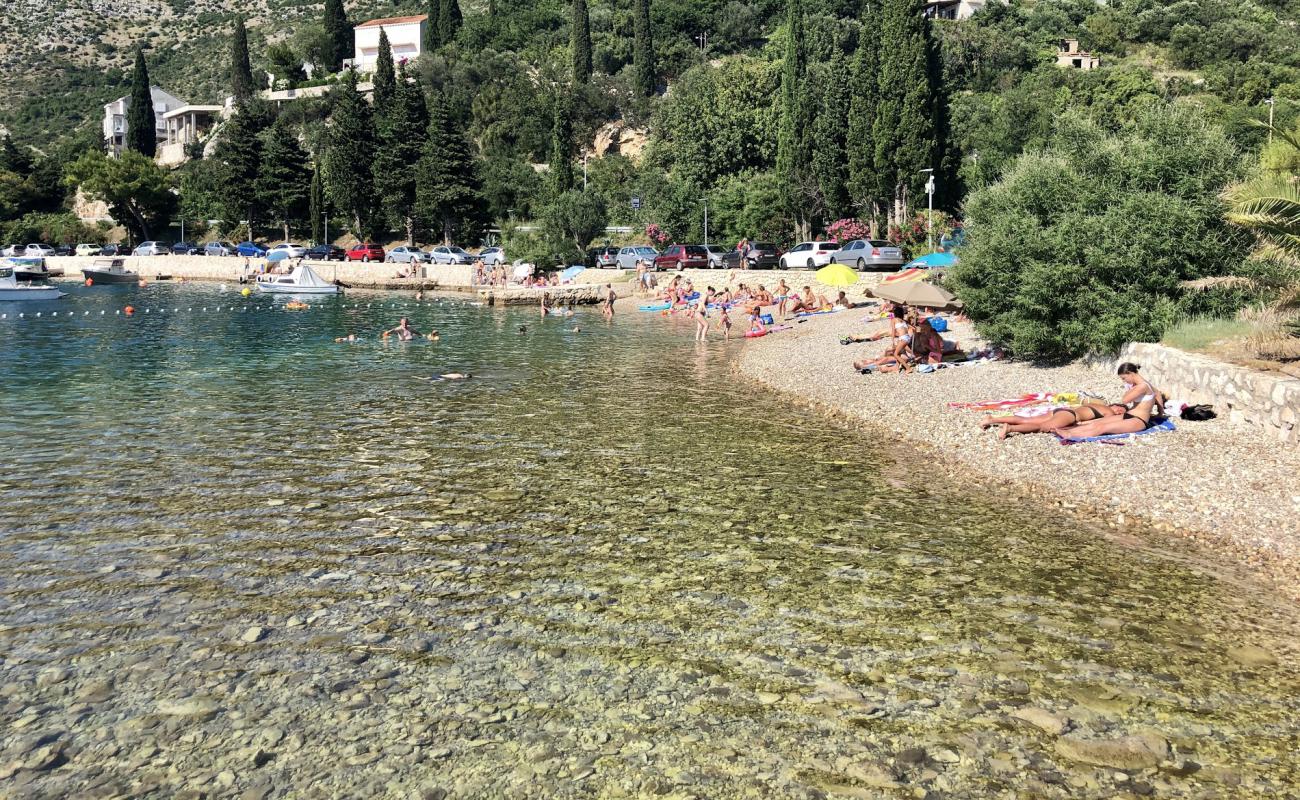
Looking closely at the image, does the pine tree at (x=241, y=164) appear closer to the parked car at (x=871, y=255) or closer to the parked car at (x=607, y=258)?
the parked car at (x=607, y=258)

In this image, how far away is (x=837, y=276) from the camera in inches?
998

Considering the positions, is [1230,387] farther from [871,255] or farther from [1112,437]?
[871,255]

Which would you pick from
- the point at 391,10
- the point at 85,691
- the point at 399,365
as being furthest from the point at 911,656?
the point at 391,10

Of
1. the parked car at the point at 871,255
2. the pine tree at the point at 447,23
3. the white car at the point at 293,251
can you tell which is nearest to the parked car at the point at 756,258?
the parked car at the point at 871,255

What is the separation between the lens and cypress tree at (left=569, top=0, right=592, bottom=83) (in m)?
84.1

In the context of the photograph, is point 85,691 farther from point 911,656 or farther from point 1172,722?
point 1172,722

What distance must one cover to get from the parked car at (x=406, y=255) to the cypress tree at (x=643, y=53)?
3261 cm

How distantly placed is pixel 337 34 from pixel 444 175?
5699cm

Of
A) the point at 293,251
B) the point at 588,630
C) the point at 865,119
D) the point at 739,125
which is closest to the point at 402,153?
the point at 293,251

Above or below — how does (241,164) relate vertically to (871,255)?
above

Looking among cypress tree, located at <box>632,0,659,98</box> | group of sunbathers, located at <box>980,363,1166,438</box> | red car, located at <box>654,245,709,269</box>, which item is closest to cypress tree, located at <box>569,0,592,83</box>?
cypress tree, located at <box>632,0,659,98</box>

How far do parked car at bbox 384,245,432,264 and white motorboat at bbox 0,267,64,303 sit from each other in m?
20.3

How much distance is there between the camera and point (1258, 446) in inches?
436

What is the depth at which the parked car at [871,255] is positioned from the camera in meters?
37.4
